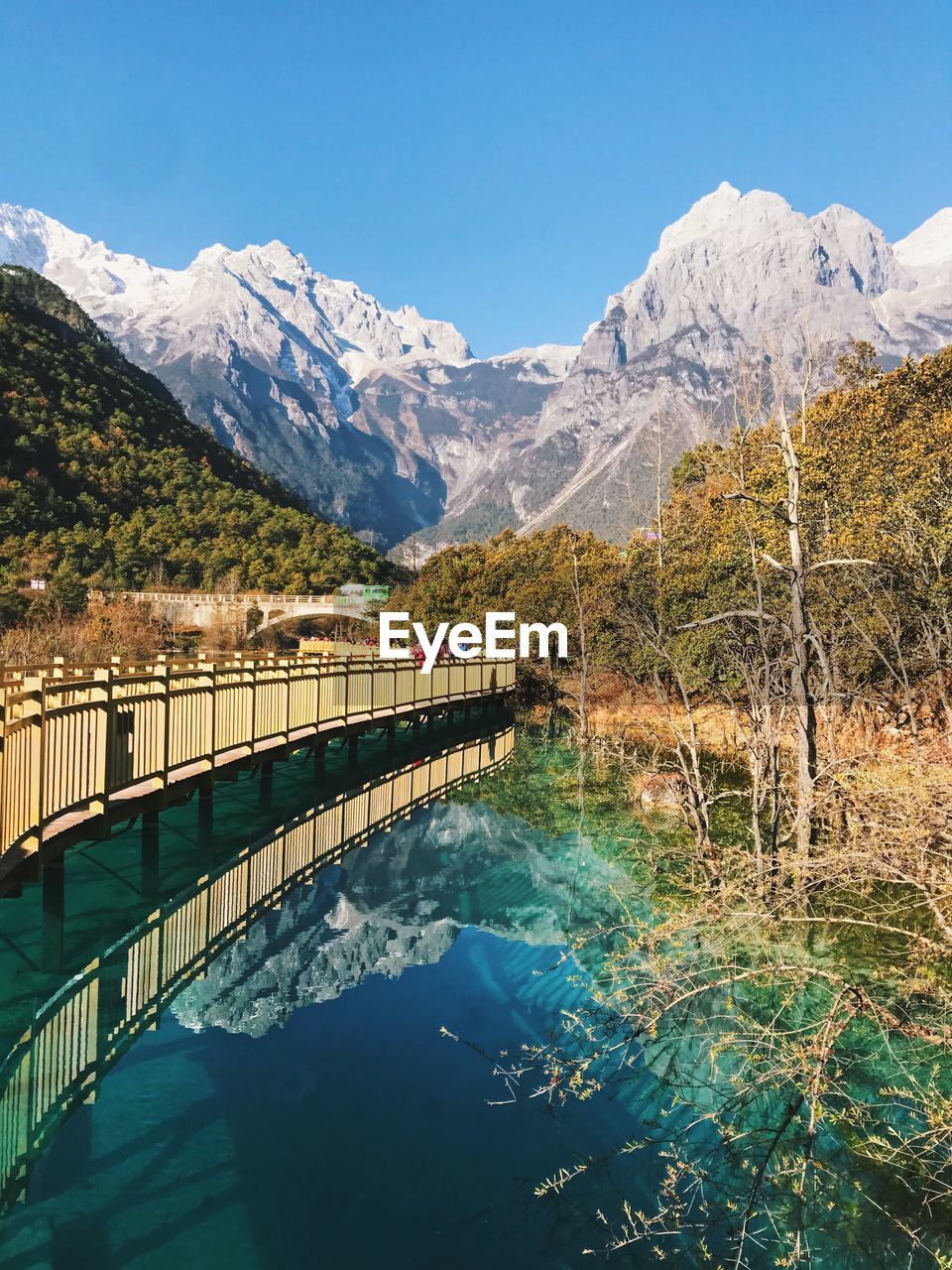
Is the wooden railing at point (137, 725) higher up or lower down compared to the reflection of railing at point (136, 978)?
higher up

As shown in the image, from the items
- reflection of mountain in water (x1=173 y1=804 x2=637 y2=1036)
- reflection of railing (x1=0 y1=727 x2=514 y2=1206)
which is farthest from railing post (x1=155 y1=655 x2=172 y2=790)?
reflection of mountain in water (x1=173 y1=804 x2=637 y2=1036)

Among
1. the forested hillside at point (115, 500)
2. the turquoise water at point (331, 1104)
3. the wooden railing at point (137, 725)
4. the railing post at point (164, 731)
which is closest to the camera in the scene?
the turquoise water at point (331, 1104)

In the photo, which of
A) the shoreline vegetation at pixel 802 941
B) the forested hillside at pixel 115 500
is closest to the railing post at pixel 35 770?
the shoreline vegetation at pixel 802 941

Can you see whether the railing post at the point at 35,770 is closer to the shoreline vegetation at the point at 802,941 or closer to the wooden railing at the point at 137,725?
the wooden railing at the point at 137,725

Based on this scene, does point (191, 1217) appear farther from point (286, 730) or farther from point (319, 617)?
point (319, 617)

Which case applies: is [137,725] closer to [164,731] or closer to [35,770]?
[164,731]

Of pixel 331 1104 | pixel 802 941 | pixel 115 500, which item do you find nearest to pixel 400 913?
pixel 802 941

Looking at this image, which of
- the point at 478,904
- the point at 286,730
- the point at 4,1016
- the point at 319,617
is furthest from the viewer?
the point at 319,617

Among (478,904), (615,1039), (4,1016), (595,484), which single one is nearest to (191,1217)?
(4,1016)
